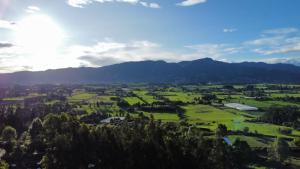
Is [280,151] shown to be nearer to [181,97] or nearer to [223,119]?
[223,119]

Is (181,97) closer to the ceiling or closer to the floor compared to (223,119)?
closer to the ceiling

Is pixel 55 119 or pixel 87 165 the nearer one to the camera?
pixel 87 165

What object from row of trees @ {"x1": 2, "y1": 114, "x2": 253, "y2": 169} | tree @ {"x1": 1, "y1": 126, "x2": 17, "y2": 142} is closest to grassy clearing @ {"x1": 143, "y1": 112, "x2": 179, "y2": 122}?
tree @ {"x1": 1, "y1": 126, "x2": 17, "y2": 142}

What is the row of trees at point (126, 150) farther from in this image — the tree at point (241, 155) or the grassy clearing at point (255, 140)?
the grassy clearing at point (255, 140)

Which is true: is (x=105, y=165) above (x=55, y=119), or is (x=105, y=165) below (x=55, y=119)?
below

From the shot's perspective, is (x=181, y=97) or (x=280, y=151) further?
(x=181, y=97)

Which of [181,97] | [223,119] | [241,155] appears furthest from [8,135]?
[181,97]

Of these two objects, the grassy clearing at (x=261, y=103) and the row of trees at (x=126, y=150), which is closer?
the row of trees at (x=126, y=150)

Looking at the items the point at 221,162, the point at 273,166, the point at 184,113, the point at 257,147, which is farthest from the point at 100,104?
the point at 221,162

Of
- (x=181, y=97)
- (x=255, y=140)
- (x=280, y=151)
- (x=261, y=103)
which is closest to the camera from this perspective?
(x=280, y=151)

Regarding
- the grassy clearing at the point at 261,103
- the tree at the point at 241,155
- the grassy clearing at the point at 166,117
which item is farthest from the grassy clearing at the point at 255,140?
the grassy clearing at the point at 261,103

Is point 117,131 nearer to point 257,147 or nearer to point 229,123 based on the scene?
point 257,147
